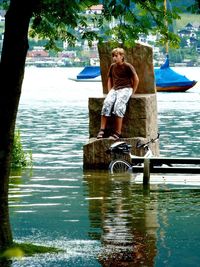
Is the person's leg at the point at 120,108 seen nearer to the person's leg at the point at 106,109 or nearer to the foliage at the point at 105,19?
the person's leg at the point at 106,109

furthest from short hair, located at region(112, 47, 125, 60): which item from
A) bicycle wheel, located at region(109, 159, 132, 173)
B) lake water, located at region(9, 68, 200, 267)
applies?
lake water, located at region(9, 68, 200, 267)

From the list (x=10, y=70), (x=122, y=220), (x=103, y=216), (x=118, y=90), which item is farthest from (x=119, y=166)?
(x=10, y=70)

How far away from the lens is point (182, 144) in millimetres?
29188

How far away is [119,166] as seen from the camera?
19.4m

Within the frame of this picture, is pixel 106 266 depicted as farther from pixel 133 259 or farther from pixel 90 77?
pixel 90 77

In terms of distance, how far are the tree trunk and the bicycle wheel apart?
8.73 metres

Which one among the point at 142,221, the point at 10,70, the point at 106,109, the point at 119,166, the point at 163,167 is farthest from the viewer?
the point at 106,109

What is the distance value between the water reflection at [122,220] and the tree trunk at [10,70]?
1168 mm

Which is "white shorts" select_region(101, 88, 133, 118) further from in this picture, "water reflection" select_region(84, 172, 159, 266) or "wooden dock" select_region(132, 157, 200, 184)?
"wooden dock" select_region(132, 157, 200, 184)

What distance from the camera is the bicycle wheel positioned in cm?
1933

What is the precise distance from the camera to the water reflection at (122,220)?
10742 millimetres

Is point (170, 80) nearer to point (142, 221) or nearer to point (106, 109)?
point (106, 109)

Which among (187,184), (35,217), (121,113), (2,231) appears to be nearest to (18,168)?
(121,113)

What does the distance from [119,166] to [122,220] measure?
623cm
